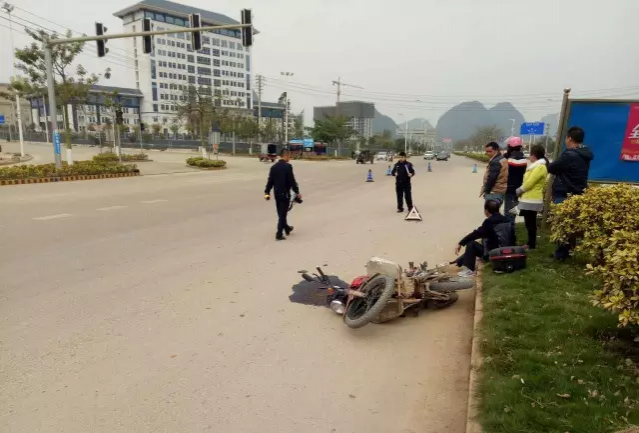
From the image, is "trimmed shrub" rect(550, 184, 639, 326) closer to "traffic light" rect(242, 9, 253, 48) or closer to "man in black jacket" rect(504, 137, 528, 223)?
"man in black jacket" rect(504, 137, 528, 223)

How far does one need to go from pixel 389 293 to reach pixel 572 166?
3286 mm

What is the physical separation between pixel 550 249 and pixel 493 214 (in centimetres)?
142

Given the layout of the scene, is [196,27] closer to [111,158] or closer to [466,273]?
[466,273]

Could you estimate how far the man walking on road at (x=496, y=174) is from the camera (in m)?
7.00

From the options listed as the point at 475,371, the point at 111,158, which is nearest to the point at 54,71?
the point at 111,158

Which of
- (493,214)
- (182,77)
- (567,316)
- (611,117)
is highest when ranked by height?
(182,77)

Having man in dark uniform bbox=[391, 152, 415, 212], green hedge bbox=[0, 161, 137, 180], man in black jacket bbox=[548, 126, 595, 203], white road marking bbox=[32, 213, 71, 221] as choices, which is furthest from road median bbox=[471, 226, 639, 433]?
green hedge bbox=[0, 161, 137, 180]

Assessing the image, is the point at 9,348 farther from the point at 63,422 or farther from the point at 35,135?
the point at 35,135

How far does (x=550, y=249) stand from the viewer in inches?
239

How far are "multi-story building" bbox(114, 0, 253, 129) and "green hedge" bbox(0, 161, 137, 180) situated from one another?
67210 millimetres

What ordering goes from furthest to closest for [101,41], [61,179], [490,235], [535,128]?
1. [535,128]
2. [61,179]
3. [101,41]
4. [490,235]

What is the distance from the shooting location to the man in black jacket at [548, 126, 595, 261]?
5391mm

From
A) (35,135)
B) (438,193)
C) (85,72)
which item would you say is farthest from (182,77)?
(438,193)

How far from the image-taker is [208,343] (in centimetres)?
382
